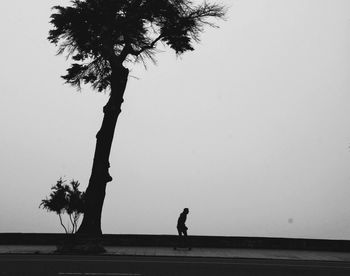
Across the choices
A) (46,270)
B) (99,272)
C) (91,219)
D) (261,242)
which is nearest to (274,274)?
(99,272)

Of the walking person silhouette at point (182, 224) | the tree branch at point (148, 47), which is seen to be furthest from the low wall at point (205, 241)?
the tree branch at point (148, 47)

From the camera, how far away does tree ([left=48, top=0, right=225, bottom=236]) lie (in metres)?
16.8

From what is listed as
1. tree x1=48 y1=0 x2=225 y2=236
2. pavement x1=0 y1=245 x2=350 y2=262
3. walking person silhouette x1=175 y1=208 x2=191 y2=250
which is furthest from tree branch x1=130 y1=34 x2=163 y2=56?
pavement x1=0 y1=245 x2=350 y2=262

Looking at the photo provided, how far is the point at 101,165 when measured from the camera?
16766 mm

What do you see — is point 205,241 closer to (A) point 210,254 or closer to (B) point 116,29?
(A) point 210,254

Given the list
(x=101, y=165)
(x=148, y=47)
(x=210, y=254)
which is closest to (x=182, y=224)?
(x=210, y=254)

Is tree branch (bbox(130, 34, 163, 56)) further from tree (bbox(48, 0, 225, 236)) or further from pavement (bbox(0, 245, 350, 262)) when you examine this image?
pavement (bbox(0, 245, 350, 262))

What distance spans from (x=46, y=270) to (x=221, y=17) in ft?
50.2

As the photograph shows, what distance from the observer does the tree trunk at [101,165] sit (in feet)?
52.5

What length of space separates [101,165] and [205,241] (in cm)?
623

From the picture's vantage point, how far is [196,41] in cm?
1983

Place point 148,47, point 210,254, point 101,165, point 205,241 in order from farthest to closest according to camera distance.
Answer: point 148,47, point 205,241, point 101,165, point 210,254

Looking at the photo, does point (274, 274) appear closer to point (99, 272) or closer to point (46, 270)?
point (99, 272)

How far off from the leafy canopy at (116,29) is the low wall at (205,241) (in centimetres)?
775
